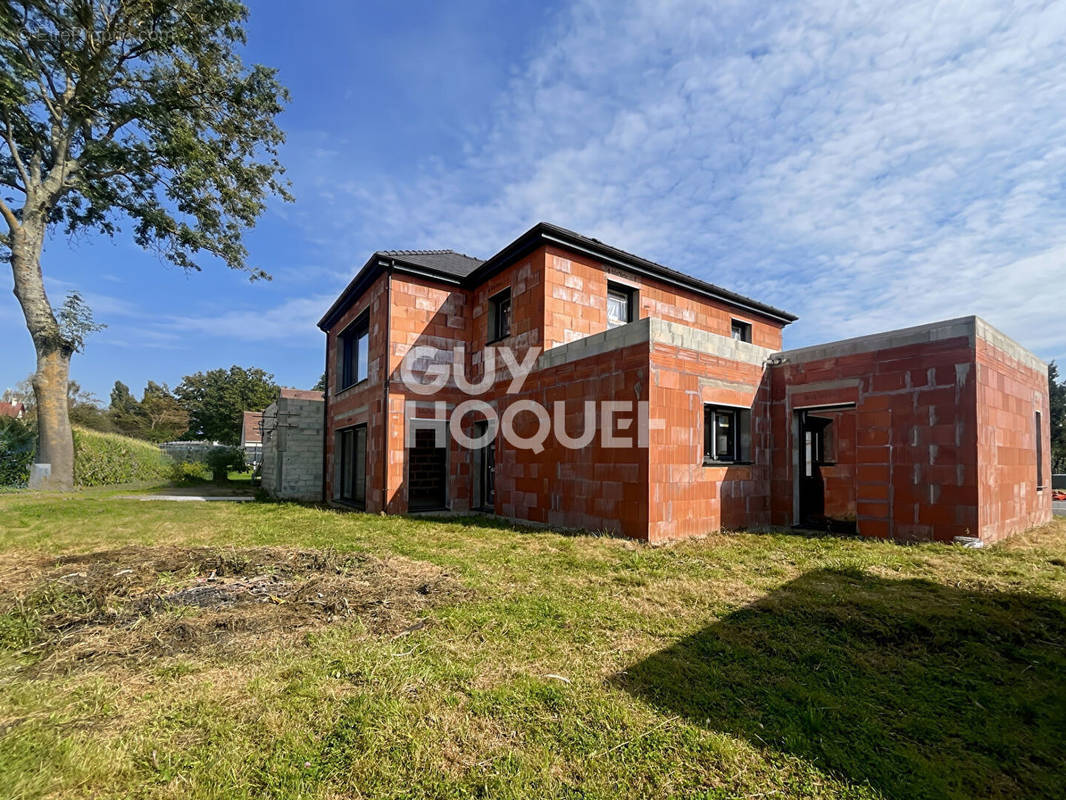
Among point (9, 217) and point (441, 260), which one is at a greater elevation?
point (9, 217)

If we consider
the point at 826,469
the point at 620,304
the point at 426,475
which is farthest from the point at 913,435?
the point at 426,475

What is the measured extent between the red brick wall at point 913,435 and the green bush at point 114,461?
23573 millimetres

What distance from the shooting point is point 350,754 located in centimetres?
227

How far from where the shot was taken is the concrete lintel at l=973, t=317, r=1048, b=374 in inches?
290

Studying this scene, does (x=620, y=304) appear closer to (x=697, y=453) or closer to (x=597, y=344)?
(x=597, y=344)

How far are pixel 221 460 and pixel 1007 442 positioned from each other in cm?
2797

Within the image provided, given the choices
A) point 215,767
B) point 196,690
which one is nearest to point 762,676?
point 215,767

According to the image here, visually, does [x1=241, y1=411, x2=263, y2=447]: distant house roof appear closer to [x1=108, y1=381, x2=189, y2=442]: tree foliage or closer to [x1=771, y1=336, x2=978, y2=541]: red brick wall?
[x1=108, y1=381, x2=189, y2=442]: tree foliage

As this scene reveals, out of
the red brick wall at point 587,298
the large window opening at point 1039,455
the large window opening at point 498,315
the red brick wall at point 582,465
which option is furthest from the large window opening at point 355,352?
the large window opening at point 1039,455

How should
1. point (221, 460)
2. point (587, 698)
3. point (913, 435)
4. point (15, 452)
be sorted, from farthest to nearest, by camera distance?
point (221, 460)
point (15, 452)
point (913, 435)
point (587, 698)

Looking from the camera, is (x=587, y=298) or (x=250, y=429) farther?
(x=250, y=429)

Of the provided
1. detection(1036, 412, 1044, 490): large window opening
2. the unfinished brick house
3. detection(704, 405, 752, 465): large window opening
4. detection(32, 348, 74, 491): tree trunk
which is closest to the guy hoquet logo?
the unfinished brick house

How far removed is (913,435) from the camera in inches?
295

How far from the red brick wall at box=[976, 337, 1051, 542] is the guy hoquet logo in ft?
16.8
